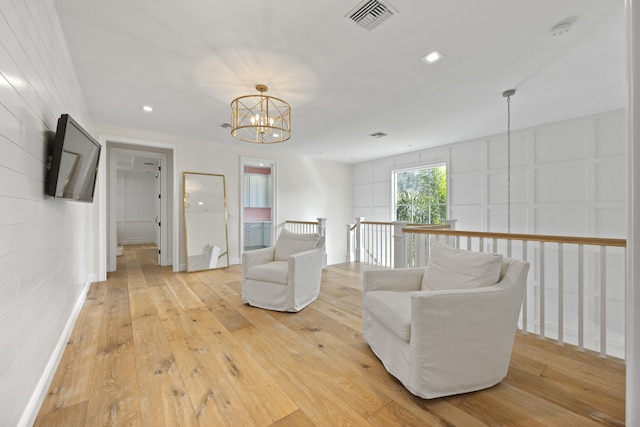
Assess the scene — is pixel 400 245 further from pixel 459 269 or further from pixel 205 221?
pixel 205 221

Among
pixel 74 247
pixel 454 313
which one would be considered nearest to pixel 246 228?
pixel 74 247

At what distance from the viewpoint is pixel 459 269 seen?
188cm

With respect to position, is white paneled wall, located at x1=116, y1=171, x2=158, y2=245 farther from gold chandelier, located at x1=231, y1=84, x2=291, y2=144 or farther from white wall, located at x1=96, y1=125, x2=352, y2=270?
gold chandelier, located at x1=231, y1=84, x2=291, y2=144

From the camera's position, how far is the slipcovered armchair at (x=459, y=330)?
152 cm

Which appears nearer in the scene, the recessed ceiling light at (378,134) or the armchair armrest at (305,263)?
the armchair armrest at (305,263)

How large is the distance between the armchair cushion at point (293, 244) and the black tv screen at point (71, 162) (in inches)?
78.9

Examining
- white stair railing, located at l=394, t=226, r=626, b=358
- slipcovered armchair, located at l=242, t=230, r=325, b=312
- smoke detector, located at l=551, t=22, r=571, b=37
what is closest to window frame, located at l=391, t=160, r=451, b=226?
white stair railing, located at l=394, t=226, r=626, b=358

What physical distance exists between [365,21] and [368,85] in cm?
A: 102

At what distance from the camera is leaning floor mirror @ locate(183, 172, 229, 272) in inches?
192

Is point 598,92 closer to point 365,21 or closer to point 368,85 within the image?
point 368,85

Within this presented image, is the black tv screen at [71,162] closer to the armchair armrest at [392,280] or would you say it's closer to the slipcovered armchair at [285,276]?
the slipcovered armchair at [285,276]

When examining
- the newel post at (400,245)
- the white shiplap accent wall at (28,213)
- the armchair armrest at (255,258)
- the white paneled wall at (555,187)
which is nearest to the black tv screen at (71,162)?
the white shiplap accent wall at (28,213)

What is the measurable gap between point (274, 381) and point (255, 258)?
171 cm

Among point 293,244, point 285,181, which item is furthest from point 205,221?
point 293,244
